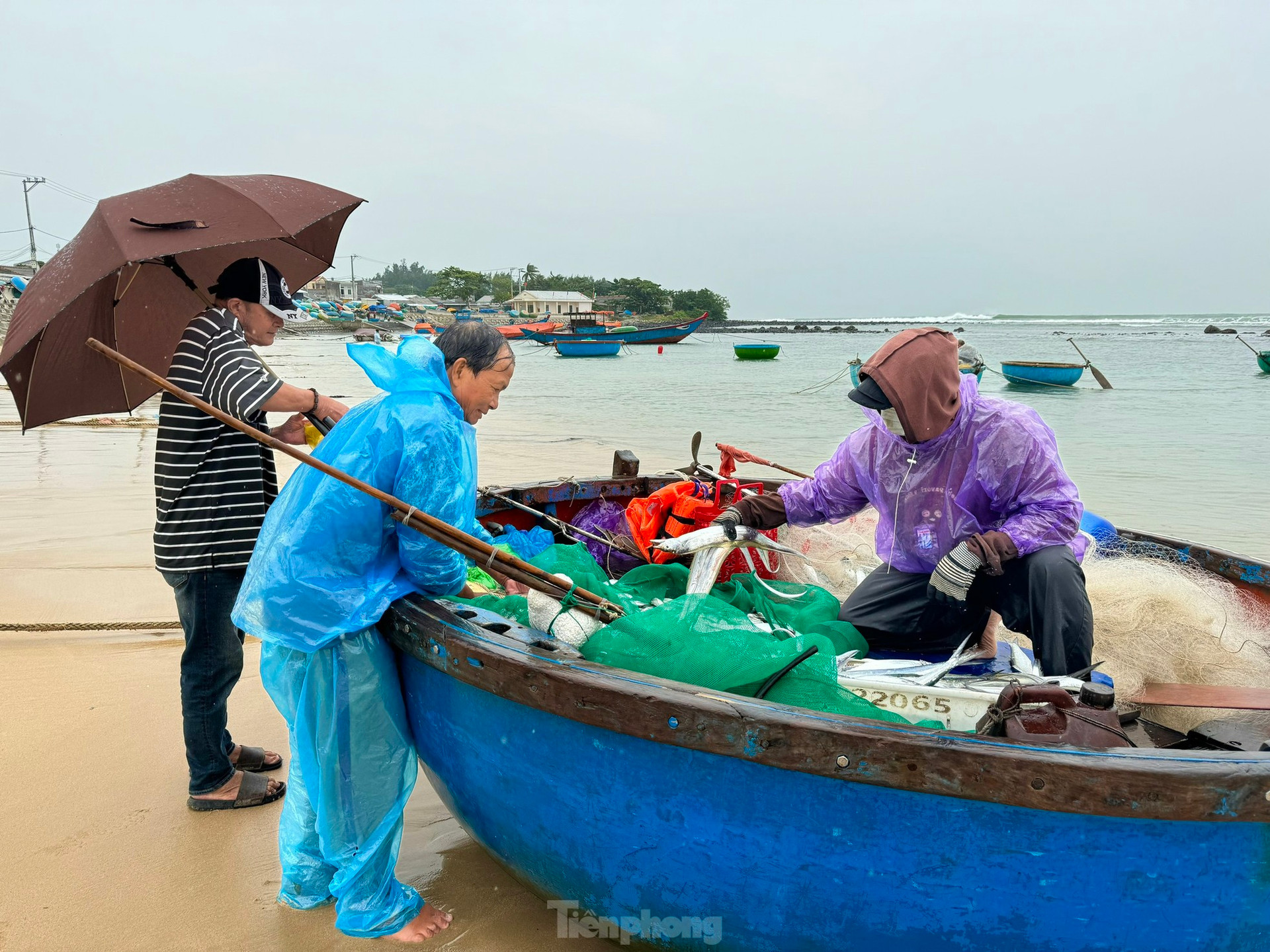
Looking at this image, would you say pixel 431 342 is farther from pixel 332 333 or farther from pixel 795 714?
pixel 332 333

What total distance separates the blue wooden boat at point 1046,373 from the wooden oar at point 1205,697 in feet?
81.8

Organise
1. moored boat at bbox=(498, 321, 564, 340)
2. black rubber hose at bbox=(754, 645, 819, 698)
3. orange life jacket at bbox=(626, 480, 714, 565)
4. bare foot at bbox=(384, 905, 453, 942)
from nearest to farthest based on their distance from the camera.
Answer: black rubber hose at bbox=(754, 645, 819, 698)
bare foot at bbox=(384, 905, 453, 942)
orange life jacket at bbox=(626, 480, 714, 565)
moored boat at bbox=(498, 321, 564, 340)

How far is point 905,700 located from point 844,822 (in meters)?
0.98

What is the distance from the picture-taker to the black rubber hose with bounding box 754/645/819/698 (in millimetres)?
2061

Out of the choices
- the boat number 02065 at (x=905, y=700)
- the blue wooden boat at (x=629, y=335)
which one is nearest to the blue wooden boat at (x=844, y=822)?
the boat number 02065 at (x=905, y=700)

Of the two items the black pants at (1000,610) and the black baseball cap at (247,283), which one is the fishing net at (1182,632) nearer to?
the black pants at (1000,610)

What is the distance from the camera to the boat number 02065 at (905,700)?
2.61m

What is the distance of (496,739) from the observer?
2.18 m

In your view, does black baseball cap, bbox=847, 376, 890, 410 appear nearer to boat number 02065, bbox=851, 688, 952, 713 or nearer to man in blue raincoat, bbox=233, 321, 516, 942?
boat number 02065, bbox=851, 688, 952, 713

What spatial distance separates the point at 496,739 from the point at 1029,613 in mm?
1754

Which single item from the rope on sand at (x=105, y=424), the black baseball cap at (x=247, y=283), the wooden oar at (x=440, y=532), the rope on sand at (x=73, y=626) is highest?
the black baseball cap at (x=247, y=283)

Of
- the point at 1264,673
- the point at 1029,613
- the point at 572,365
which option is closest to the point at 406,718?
the point at 1029,613

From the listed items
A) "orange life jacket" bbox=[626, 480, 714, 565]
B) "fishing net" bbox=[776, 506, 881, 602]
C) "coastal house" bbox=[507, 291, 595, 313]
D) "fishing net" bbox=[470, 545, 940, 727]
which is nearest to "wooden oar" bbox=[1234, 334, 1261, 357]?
"fishing net" bbox=[776, 506, 881, 602]

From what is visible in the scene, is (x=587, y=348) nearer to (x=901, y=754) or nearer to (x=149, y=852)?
(x=149, y=852)
